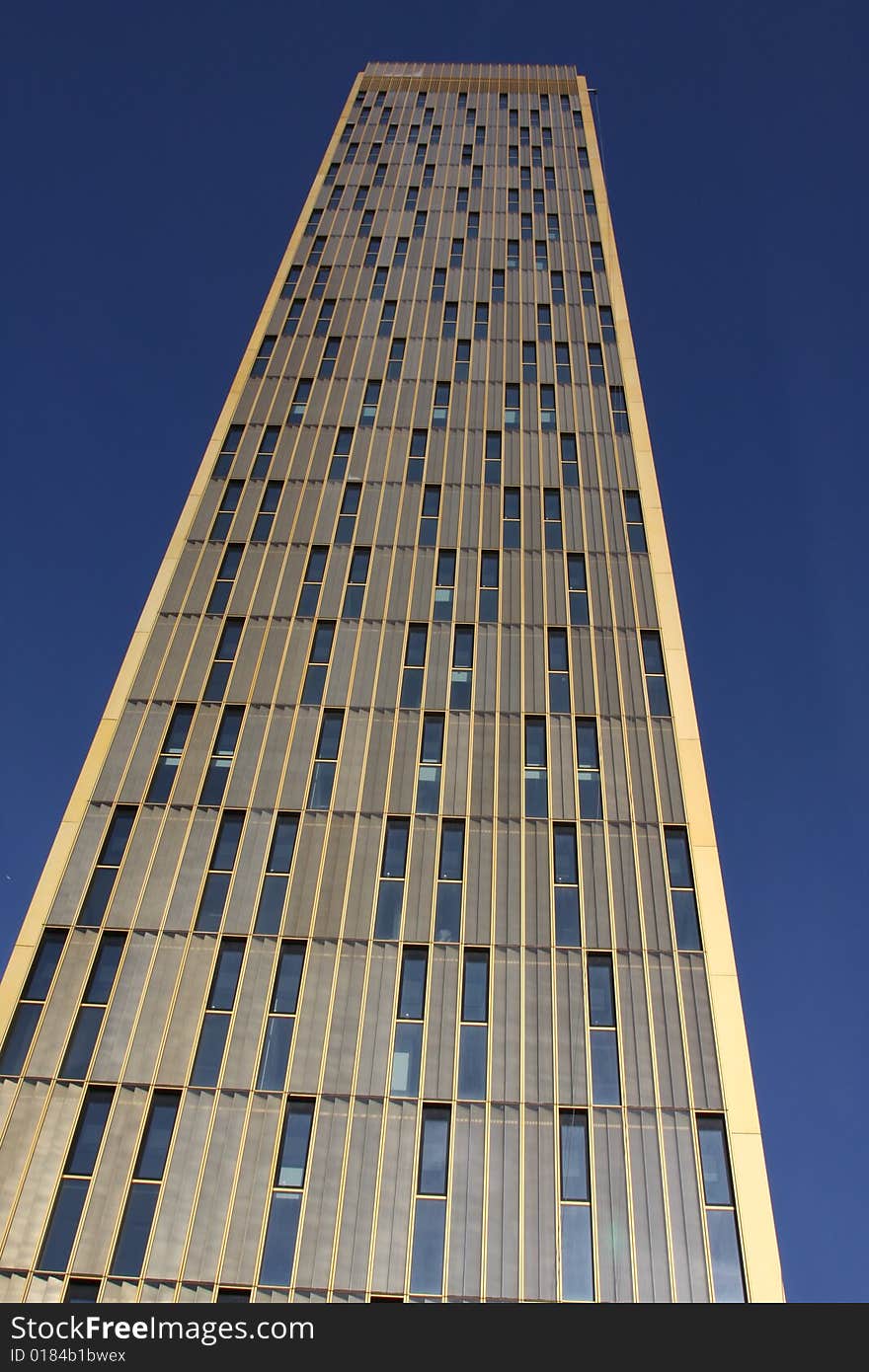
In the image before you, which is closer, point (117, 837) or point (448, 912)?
point (448, 912)

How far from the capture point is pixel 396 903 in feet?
96.4

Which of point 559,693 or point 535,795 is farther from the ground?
point 559,693

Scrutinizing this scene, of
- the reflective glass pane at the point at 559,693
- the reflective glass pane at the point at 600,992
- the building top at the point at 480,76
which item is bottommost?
the reflective glass pane at the point at 600,992

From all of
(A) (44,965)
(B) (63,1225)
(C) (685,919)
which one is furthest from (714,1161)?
(A) (44,965)

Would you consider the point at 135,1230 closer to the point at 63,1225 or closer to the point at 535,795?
the point at 63,1225

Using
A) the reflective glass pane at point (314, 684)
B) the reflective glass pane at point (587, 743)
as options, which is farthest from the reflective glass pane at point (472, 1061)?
the reflective glass pane at point (314, 684)

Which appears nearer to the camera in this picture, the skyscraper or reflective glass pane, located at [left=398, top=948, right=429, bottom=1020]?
the skyscraper

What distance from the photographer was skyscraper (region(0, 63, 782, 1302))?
23.3 meters

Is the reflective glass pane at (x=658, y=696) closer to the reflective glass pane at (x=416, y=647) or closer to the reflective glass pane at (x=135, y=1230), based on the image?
the reflective glass pane at (x=416, y=647)

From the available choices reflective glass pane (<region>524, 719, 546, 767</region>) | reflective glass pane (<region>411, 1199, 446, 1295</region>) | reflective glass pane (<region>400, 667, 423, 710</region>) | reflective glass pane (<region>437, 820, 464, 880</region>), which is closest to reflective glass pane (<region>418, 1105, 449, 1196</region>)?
reflective glass pane (<region>411, 1199, 446, 1295</region>)

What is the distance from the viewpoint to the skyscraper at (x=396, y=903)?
2331 cm

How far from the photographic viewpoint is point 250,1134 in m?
24.7

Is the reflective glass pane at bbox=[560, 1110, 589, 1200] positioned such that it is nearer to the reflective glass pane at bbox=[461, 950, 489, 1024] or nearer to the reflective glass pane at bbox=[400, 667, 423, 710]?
the reflective glass pane at bbox=[461, 950, 489, 1024]
